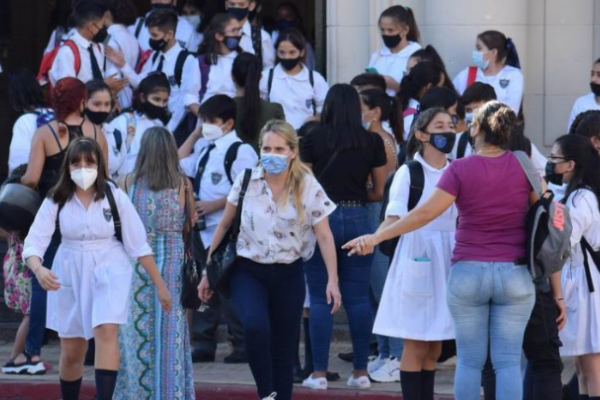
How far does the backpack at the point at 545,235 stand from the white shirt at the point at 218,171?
9.62 ft

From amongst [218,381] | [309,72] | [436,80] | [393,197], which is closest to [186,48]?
[309,72]

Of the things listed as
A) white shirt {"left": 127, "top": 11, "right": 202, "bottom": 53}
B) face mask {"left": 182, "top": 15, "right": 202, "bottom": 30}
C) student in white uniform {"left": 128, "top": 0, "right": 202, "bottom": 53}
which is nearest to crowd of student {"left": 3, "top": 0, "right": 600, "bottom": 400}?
student in white uniform {"left": 128, "top": 0, "right": 202, "bottom": 53}

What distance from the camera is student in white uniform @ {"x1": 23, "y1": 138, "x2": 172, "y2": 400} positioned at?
8398mm

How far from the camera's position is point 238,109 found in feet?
34.5

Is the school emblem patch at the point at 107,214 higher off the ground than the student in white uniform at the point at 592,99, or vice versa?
the student in white uniform at the point at 592,99

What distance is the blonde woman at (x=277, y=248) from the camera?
8.48 meters

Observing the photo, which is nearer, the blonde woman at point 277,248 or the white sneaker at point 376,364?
the blonde woman at point 277,248

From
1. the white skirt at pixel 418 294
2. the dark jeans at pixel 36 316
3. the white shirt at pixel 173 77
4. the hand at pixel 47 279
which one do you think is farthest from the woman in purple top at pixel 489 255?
the white shirt at pixel 173 77

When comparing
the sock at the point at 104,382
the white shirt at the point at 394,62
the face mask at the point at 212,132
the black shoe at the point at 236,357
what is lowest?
the black shoe at the point at 236,357

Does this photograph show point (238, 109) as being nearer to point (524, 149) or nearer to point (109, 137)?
point (109, 137)

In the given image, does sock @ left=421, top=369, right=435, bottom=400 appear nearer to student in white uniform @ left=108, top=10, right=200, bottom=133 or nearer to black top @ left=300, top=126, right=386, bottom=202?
black top @ left=300, top=126, right=386, bottom=202

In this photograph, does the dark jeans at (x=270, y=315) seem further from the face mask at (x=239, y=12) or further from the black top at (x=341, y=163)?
the face mask at (x=239, y=12)

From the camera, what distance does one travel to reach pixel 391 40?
11.4 m

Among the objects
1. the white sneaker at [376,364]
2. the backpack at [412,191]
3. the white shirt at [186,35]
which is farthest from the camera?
Result: the white shirt at [186,35]
